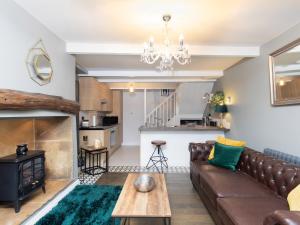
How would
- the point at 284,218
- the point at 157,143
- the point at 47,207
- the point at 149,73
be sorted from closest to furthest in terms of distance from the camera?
the point at 284,218, the point at 47,207, the point at 157,143, the point at 149,73

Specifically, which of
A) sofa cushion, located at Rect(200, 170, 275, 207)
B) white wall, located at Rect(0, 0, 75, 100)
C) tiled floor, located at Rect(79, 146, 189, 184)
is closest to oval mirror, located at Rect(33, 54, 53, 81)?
white wall, located at Rect(0, 0, 75, 100)

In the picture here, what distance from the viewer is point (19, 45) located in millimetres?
2221

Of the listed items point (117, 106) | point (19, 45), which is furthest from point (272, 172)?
point (117, 106)

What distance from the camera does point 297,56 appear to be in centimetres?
259

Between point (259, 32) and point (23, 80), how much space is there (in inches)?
132

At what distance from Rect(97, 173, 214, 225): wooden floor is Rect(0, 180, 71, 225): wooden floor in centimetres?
86

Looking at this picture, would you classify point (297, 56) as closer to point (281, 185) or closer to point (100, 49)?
point (281, 185)

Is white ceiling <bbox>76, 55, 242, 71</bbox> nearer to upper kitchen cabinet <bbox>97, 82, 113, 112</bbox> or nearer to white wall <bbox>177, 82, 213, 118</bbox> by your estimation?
upper kitchen cabinet <bbox>97, 82, 113, 112</bbox>

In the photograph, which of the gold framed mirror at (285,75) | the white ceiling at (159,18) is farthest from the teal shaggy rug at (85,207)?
the gold framed mirror at (285,75)

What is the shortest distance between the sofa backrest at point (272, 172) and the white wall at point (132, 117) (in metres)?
5.54

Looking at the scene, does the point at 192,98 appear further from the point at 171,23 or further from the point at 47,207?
the point at 47,207

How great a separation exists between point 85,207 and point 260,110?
333cm

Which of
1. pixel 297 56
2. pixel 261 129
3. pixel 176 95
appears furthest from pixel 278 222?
pixel 176 95

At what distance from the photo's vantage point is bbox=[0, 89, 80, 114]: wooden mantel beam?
184 cm
